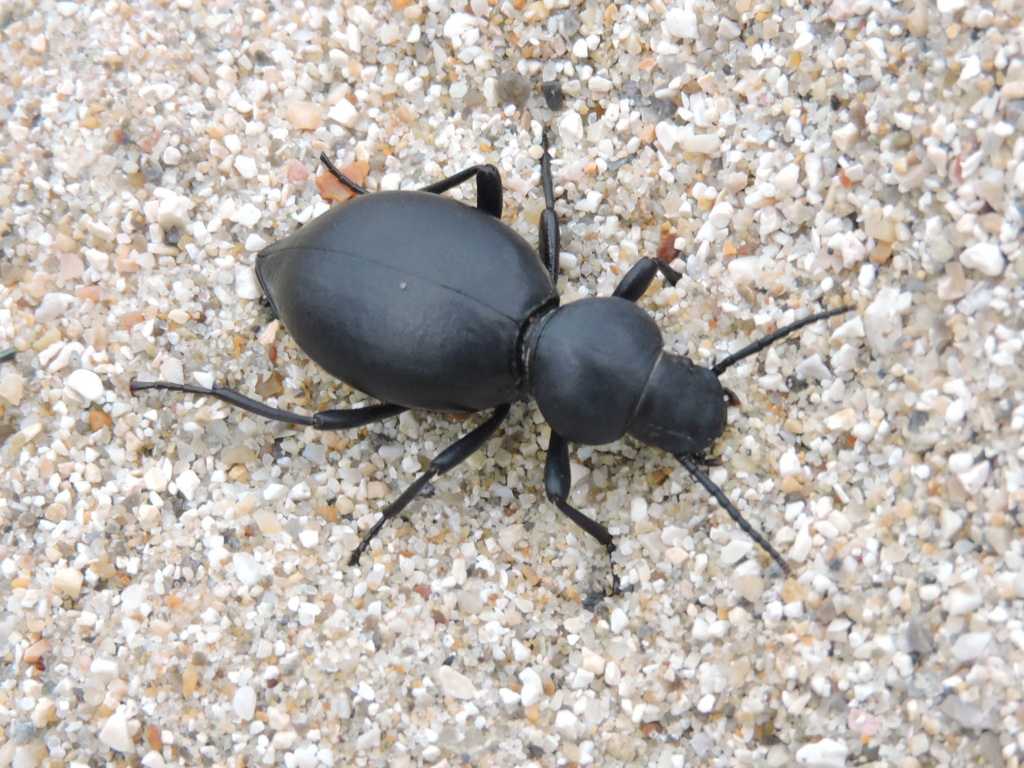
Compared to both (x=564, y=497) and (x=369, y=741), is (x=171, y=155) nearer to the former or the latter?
(x=564, y=497)

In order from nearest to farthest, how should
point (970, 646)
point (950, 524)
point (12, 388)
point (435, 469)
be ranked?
1. point (970, 646)
2. point (950, 524)
3. point (435, 469)
4. point (12, 388)

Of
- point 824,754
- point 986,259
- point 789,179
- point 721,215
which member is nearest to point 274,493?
point 721,215

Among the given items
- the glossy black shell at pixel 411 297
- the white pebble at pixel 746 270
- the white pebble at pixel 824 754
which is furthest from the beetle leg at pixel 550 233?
the white pebble at pixel 824 754

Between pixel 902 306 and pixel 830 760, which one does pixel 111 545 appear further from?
pixel 902 306

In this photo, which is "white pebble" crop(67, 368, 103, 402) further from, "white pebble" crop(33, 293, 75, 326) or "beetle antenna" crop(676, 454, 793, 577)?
"beetle antenna" crop(676, 454, 793, 577)

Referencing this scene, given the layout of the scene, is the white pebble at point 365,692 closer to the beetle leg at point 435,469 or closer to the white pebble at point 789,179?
the beetle leg at point 435,469

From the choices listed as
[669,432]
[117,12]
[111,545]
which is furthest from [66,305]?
[669,432]
